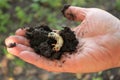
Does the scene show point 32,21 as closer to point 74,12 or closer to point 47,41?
point 74,12

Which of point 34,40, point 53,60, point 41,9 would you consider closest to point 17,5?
point 41,9

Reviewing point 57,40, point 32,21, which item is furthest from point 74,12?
point 32,21

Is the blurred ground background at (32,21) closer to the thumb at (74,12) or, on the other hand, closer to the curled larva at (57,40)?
the thumb at (74,12)

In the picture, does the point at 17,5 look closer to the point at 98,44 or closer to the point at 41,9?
the point at 41,9

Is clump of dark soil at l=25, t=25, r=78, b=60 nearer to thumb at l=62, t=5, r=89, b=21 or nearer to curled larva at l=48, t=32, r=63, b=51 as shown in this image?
curled larva at l=48, t=32, r=63, b=51

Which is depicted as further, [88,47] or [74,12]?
[74,12]

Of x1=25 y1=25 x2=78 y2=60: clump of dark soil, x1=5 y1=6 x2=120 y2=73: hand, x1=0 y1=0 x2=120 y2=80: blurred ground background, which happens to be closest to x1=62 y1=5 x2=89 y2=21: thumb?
x1=5 y1=6 x2=120 y2=73: hand
